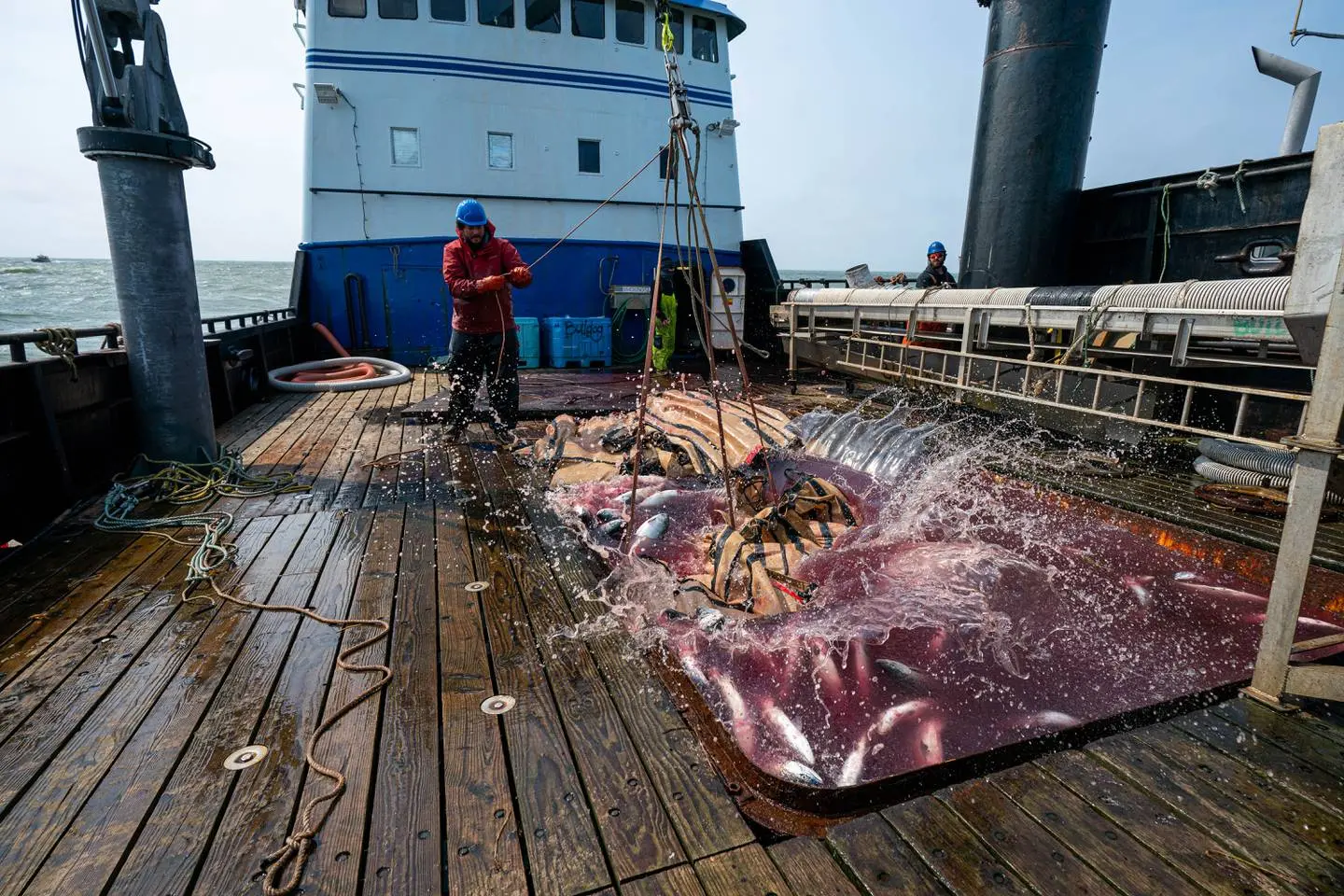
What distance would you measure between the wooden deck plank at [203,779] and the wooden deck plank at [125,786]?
4 cm

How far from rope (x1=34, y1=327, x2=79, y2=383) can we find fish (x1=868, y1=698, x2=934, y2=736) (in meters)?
5.85

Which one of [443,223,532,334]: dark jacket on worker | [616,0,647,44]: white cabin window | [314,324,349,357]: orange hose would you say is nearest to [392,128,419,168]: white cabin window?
[314,324,349,357]: orange hose

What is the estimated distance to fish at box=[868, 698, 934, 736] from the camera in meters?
2.50

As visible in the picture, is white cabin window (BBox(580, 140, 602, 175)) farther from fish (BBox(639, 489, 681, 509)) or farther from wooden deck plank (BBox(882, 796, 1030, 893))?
wooden deck plank (BBox(882, 796, 1030, 893))

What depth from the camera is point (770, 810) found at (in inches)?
76.3

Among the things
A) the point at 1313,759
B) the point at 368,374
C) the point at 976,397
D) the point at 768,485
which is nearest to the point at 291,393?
the point at 368,374

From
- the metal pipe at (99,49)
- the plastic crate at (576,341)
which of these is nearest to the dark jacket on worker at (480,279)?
the metal pipe at (99,49)

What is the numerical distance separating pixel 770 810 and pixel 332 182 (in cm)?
1354

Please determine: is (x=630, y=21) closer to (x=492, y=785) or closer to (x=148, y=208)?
(x=148, y=208)

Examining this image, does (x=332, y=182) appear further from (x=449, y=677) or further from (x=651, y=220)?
(x=449, y=677)

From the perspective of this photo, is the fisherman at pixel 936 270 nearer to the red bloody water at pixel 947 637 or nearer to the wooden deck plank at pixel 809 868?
the red bloody water at pixel 947 637

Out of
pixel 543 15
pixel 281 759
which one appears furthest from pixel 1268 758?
pixel 543 15

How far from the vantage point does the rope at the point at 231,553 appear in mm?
1720

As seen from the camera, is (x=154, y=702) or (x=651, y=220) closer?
(x=154, y=702)
